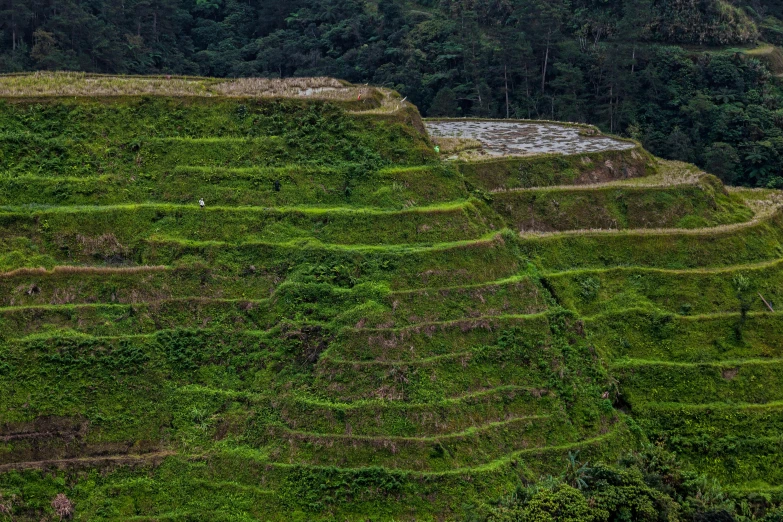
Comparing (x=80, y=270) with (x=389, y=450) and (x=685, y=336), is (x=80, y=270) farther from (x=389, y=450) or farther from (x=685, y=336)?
(x=685, y=336)

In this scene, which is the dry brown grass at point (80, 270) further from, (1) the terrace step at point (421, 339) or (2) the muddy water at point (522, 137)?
(2) the muddy water at point (522, 137)

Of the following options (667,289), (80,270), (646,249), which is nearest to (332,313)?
(80,270)

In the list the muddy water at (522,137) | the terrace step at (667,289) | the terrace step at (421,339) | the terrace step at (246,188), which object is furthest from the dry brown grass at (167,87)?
the terrace step at (421,339)

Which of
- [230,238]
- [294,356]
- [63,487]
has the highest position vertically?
[230,238]

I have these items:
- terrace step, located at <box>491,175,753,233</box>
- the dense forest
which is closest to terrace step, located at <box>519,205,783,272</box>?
terrace step, located at <box>491,175,753,233</box>

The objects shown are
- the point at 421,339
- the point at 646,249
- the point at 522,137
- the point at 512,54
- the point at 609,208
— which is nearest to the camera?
the point at 421,339

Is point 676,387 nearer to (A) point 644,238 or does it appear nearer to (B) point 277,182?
(A) point 644,238

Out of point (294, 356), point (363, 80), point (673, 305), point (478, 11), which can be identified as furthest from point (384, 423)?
point (478, 11)
